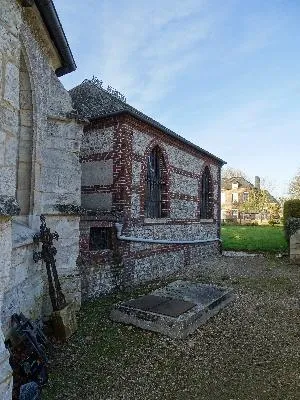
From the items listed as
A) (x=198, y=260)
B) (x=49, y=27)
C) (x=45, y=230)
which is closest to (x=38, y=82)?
(x=49, y=27)

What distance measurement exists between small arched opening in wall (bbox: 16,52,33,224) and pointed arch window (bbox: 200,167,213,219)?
33.1ft

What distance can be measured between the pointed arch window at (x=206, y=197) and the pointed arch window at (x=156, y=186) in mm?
3793

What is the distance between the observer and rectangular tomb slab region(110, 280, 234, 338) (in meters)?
5.31

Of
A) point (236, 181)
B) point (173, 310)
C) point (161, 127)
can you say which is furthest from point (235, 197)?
point (173, 310)

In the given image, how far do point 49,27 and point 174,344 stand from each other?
5.39 meters

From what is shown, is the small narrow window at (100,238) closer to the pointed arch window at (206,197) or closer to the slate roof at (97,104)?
the slate roof at (97,104)

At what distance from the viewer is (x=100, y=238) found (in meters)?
8.26

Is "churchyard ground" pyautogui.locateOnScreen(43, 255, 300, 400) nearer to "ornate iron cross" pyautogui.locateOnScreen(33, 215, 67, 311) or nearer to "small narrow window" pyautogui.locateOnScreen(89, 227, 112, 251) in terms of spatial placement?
"ornate iron cross" pyautogui.locateOnScreen(33, 215, 67, 311)

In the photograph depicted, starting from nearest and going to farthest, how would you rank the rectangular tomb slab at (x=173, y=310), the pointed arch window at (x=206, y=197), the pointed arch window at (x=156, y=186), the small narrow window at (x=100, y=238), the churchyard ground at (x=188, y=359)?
the churchyard ground at (x=188, y=359) → the rectangular tomb slab at (x=173, y=310) → the small narrow window at (x=100, y=238) → the pointed arch window at (x=156, y=186) → the pointed arch window at (x=206, y=197)

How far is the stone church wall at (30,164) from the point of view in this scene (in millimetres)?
2988

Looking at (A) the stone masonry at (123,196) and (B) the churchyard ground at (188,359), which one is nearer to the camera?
(B) the churchyard ground at (188,359)

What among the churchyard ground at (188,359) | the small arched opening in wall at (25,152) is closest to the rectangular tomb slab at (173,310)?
the churchyard ground at (188,359)

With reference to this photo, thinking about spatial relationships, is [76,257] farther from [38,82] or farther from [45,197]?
[38,82]

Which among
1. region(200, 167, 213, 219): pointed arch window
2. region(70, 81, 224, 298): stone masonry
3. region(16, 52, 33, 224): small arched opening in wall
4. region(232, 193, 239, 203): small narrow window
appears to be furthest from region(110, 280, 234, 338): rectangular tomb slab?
region(232, 193, 239, 203): small narrow window
